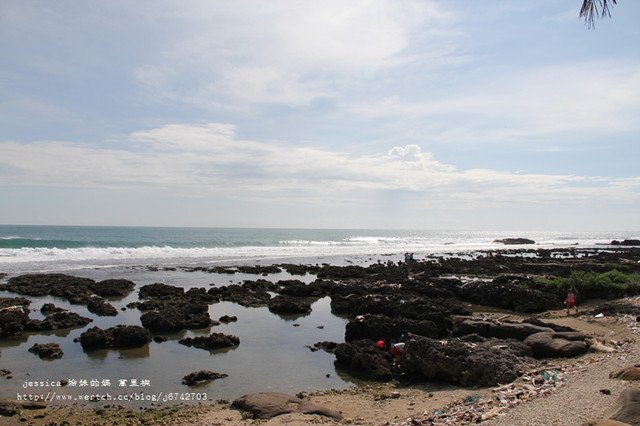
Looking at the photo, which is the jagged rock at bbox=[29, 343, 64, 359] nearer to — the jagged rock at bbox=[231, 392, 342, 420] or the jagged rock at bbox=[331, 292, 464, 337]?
the jagged rock at bbox=[231, 392, 342, 420]

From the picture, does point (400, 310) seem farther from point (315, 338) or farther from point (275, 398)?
point (275, 398)

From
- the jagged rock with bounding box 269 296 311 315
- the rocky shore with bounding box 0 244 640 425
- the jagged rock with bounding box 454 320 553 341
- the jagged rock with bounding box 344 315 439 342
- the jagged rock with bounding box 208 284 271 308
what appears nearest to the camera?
the rocky shore with bounding box 0 244 640 425

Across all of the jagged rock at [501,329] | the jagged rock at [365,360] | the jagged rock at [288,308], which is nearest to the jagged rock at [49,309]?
the jagged rock at [288,308]

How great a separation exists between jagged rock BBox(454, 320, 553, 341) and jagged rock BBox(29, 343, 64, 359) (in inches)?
517

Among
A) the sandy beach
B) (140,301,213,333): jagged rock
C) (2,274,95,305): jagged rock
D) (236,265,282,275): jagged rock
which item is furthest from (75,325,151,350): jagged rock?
(236,265,282,275): jagged rock

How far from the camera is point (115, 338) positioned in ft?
49.1

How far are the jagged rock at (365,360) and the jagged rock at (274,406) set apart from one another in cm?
306

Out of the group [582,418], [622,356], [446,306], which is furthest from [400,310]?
[582,418]

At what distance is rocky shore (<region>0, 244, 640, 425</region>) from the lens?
879 cm

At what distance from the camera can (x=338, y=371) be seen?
1276 centimetres

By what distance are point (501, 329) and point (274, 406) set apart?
28.5ft

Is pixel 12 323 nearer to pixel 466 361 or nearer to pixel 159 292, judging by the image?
pixel 159 292

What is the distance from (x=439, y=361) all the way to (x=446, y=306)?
947 cm

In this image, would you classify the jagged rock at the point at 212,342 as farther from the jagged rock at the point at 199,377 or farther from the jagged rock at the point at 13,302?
the jagged rock at the point at 13,302
